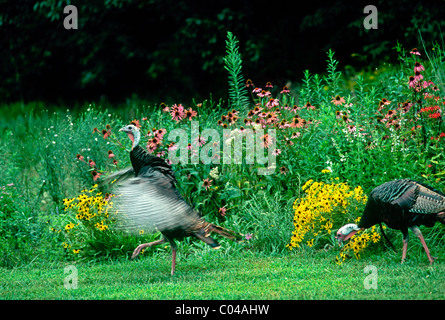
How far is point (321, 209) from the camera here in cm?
676

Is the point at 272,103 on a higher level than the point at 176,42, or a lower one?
lower

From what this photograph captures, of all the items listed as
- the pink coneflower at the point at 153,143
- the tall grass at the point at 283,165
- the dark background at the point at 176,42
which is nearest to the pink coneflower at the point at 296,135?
the tall grass at the point at 283,165

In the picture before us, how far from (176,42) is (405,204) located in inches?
530

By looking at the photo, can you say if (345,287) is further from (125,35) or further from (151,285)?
(125,35)

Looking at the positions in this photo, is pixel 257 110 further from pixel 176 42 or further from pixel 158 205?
pixel 176 42

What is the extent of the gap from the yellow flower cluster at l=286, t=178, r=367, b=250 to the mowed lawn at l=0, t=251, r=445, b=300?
252 millimetres

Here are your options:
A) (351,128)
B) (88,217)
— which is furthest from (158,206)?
(351,128)

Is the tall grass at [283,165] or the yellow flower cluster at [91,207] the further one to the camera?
the yellow flower cluster at [91,207]

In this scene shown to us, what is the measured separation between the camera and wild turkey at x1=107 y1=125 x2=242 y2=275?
20.7 feet

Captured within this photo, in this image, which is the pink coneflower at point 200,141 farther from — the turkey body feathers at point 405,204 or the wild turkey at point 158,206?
the turkey body feathers at point 405,204

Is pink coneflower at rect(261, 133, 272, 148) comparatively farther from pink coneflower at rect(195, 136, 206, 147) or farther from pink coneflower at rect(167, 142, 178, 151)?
pink coneflower at rect(167, 142, 178, 151)

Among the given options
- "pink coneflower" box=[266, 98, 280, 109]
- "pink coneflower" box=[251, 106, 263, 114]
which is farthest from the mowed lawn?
"pink coneflower" box=[266, 98, 280, 109]

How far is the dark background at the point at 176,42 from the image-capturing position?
1571cm

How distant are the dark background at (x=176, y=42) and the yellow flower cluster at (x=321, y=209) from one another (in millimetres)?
8289
